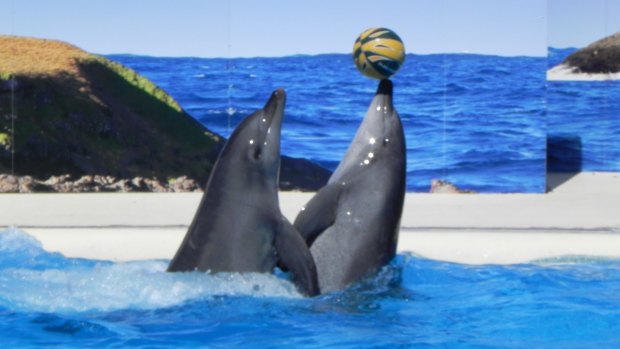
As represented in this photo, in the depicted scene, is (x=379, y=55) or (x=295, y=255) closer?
(x=295, y=255)

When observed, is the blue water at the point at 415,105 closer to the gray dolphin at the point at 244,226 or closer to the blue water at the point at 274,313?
the blue water at the point at 274,313

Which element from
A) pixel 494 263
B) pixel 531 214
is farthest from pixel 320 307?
pixel 531 214

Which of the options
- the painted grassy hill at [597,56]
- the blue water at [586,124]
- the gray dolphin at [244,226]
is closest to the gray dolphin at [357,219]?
the gray dolphin at [244,226]

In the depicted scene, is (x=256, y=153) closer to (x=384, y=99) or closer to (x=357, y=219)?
(x=357, y=219)

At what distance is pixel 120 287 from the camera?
605 centimetres

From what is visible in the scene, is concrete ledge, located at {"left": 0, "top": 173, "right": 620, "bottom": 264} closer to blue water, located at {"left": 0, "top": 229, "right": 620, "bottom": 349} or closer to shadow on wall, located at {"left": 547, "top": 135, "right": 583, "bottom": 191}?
blue water, located at {"left": 0, "top": 229, "right": 620, "bottom": 349}

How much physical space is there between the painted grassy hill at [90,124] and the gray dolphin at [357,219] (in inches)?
155

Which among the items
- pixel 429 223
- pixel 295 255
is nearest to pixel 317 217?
pixel 295 255

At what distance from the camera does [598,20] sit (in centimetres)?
1201

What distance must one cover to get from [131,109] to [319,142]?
173cm

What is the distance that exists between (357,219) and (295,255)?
58cm

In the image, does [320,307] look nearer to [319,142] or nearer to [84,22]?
[319,142]

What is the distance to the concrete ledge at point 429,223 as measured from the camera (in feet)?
24.1

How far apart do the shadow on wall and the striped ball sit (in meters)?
5.85
